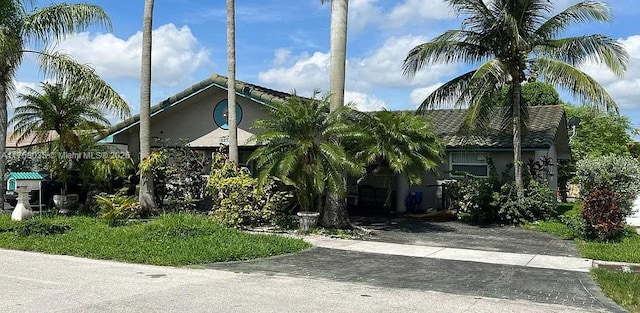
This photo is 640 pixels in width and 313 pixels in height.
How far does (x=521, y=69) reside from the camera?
55.8 feet

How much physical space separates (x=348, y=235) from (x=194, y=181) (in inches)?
288

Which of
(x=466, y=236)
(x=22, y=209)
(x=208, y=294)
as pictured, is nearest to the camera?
(x=208, y=294)

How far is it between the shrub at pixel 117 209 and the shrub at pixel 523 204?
10.2 metres

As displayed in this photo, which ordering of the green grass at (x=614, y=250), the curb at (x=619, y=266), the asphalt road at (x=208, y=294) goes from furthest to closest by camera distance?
1. the green grass at (x=614, y=250)
2. the curb at (x=619, y=266)
3. the asphalt road at (x=208, y=294)

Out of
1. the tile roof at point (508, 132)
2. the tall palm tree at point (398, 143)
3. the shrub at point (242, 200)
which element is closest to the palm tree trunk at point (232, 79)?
the shrub at point (242, 200)

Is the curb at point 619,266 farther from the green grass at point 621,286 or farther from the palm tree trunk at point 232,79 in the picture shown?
the palm tree trunk at point 232,79

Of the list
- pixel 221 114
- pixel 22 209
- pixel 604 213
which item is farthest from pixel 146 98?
pixel 604 213

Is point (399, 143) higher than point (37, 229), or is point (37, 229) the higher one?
point (399, 143)

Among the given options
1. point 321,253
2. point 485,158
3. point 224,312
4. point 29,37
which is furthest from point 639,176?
point 29,37

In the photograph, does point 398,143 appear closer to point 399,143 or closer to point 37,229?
point 399,143

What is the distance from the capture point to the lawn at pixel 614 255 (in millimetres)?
7957

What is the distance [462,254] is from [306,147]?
446 cm

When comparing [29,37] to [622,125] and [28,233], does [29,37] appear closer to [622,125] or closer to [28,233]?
[28,233]

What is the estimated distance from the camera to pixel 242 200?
49.2 feet
